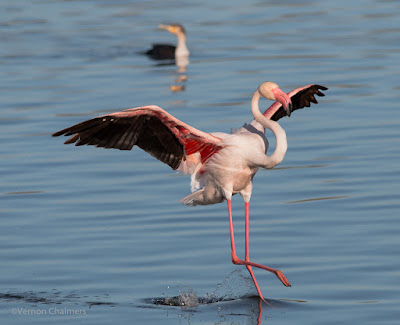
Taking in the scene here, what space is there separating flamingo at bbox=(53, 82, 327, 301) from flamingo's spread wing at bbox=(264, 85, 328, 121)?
0.01 meters

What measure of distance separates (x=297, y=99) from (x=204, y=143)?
1.42 meters

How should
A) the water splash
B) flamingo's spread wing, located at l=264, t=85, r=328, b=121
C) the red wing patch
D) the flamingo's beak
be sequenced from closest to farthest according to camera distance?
the water splash
the flamingo's beak
the red wing patch
flamingo's spread wing, located at l=264, t=85, r=328, b=121

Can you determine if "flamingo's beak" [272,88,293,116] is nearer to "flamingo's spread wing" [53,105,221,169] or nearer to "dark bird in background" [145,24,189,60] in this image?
"flamingo's spread wing" [53,105,221,169]

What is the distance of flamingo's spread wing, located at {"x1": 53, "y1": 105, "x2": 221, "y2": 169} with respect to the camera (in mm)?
8055

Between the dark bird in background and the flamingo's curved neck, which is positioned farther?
the dark bird in background

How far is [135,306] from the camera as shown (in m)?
7.86

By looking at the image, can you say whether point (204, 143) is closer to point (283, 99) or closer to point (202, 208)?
point (283, 99)

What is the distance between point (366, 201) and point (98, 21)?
17.0 meters

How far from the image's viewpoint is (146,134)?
27.6 feet

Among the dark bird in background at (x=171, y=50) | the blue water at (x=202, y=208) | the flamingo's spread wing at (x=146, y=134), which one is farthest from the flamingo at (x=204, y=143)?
the dark bird in background at (x=171, y=50)

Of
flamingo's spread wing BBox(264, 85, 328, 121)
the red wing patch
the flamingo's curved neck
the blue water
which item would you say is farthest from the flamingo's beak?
the blue water

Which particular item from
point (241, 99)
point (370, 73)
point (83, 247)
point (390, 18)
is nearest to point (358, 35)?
point (390, 18)

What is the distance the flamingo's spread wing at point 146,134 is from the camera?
8.05 metres

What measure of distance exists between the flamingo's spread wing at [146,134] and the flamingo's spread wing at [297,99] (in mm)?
707
